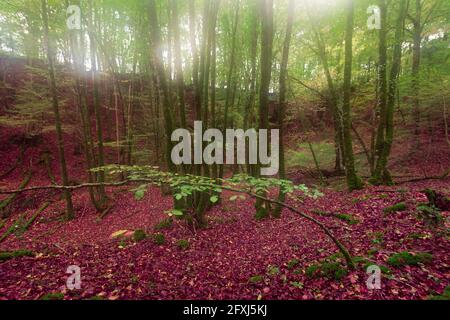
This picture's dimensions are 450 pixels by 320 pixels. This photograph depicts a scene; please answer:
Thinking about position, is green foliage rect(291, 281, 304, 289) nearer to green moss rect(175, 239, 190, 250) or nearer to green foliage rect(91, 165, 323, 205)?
green foliage rect(91, 165, 323, 205)

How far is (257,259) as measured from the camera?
502 centimetres

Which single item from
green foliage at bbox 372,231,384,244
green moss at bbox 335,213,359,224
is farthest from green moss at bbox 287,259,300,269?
green moss at bbox 335,213,359,224

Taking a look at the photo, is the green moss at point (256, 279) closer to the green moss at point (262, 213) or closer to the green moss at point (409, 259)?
the green moss at point (409, 259)

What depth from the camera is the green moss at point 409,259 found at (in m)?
3.68

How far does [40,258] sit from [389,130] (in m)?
12.0

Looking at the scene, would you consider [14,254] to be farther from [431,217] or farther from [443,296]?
[431,217]

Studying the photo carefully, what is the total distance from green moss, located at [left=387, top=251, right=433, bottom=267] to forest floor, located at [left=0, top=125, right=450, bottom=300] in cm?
2

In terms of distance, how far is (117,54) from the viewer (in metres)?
16.0

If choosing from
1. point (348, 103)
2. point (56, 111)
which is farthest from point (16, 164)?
point (348, 103)

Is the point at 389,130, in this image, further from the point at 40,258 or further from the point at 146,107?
the point at 146,107

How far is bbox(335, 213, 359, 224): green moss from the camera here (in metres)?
6.00

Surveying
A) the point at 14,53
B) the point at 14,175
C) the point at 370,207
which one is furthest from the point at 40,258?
the point at 14,53

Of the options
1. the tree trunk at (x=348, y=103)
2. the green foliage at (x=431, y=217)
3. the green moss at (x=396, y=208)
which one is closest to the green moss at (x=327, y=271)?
the green foliage at (x=431, y=217)

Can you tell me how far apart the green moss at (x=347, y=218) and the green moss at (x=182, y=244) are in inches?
175
